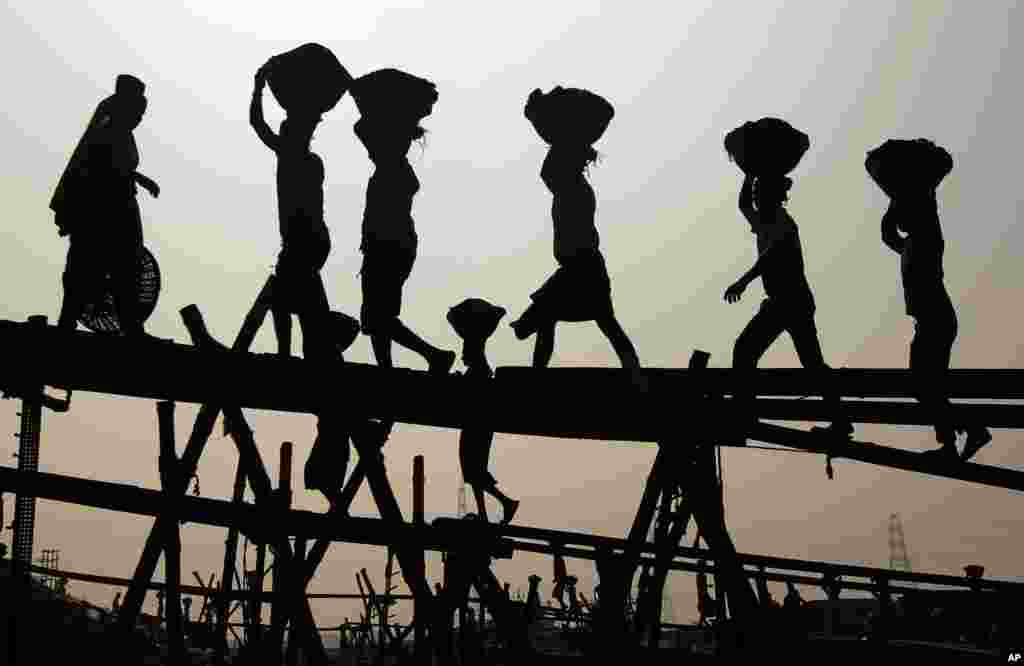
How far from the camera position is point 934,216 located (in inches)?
351

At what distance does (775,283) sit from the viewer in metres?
8.43

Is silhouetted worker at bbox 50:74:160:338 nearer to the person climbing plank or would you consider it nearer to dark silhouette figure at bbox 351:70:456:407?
dark silhouette figure at bbox 351:70:456:407

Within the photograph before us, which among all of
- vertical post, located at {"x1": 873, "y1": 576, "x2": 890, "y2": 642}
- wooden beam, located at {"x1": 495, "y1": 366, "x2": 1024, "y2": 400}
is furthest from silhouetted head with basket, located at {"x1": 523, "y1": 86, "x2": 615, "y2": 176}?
vertical post, located at {"x1": 873, "y1": 576, "x2": 890, "y2": 642}

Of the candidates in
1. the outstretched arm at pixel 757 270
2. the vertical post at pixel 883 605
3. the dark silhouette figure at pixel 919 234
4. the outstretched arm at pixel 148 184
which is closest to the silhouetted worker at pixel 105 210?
the outstretched arm at pixel 148 184

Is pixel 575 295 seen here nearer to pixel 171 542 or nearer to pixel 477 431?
pixel 477 431

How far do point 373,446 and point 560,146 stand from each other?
2.96 m

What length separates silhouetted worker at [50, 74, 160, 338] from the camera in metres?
7.98

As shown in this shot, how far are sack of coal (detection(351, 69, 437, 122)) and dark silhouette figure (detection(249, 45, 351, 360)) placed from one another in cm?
25

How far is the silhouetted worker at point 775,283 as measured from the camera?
8.28 m

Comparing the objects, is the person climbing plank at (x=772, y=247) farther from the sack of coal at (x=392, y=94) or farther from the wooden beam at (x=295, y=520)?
the sack of coal at (x=392, y=94)

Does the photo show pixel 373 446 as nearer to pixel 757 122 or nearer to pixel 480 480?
pixel 480 480

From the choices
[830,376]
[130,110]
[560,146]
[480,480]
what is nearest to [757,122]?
[560,146]

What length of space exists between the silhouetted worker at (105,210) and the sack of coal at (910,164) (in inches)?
242

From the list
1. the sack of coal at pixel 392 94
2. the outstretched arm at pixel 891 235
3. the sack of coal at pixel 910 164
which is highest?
the sack of coal at pixel 392 94
